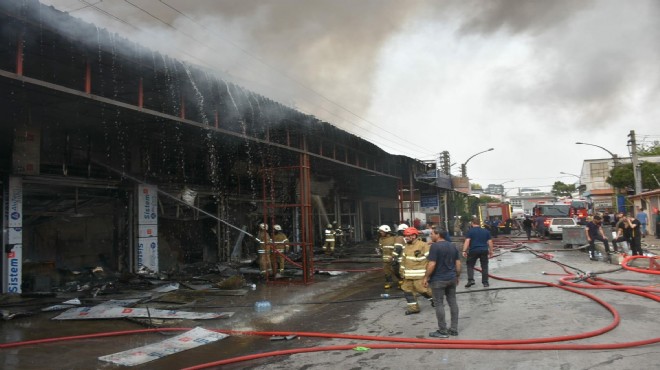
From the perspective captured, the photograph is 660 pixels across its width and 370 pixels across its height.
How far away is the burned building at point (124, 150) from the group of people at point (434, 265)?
276cm

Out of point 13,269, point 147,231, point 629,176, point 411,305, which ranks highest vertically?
point 629,176

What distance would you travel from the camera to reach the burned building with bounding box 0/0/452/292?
6.87 metres

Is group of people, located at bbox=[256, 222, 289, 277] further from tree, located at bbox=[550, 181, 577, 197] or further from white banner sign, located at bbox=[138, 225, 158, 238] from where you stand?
tree, located at bbox=[550, 181, 577, 197]

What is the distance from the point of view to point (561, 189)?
85.8 metres

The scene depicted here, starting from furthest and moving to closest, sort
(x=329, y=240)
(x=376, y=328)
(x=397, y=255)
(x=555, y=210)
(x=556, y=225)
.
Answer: (x=555, y=210) < (x=556, y=225) < (x=329, y=240) < (x=397, y=255) < (x=376, y=328)

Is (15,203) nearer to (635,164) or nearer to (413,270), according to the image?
(413,270)

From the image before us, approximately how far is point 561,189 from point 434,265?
9078 centimetres

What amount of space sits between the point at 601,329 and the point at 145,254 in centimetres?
1053

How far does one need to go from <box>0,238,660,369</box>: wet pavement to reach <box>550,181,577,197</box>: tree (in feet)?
275

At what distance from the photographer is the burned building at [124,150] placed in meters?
6.87

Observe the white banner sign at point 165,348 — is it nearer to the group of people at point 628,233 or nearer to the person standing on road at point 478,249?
the person standing on road at point 478,249

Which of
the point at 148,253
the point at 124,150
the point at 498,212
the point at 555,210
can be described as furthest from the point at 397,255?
the point at 498,212

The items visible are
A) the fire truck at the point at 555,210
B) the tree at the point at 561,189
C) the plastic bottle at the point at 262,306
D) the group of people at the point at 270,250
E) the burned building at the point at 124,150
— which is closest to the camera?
the burned building at the point at 124,150

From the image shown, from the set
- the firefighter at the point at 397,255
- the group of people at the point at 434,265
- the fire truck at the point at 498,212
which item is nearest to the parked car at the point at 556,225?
the fire truck at the point at 498,212
